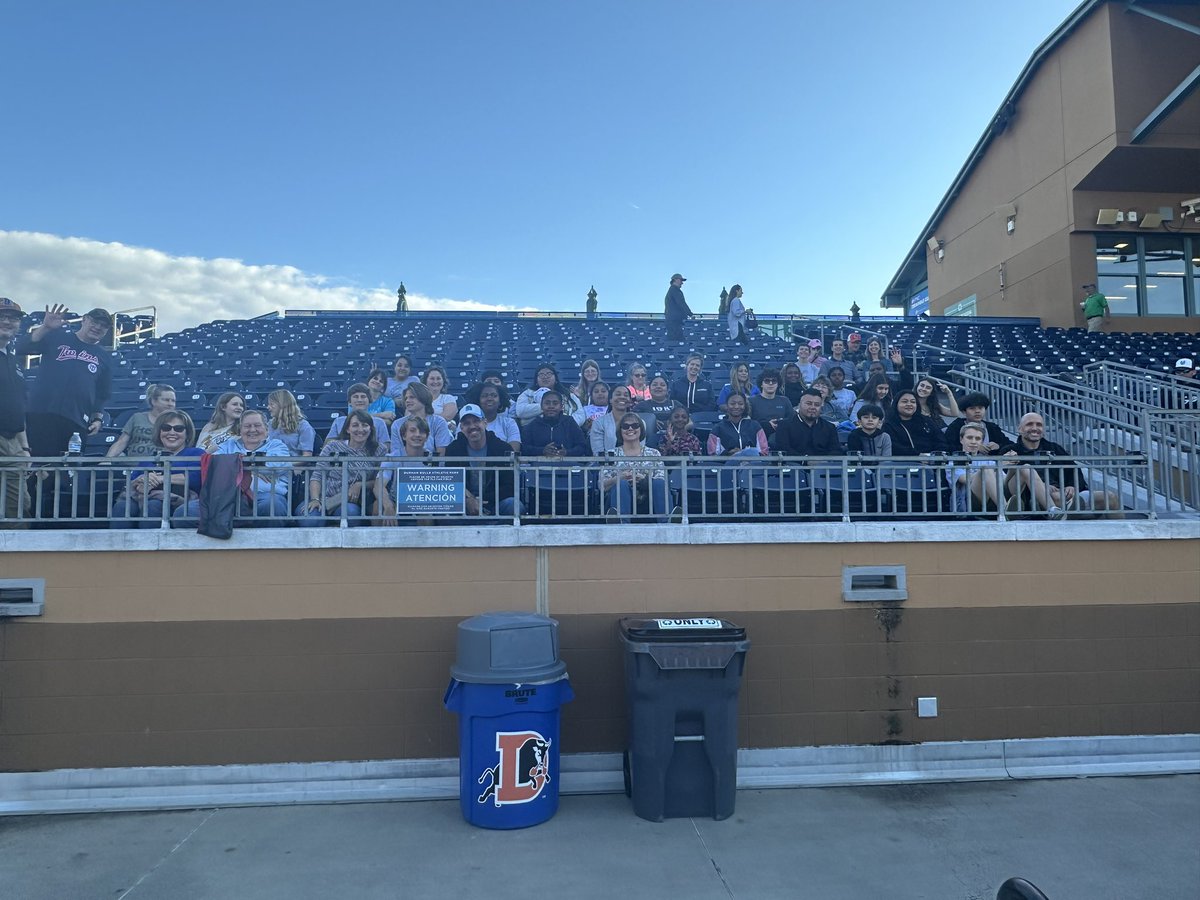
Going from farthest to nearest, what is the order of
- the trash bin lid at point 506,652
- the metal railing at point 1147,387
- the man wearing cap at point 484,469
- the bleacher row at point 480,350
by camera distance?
the bleacher row at point 480,350, the metal railing at point 1147,387, the man wearing cap at point 484,469, the trash bin lid at point 506,652

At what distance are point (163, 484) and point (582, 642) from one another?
121 inches

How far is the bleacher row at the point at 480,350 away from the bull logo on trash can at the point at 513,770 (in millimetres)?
5262

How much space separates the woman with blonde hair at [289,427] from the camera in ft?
21.8

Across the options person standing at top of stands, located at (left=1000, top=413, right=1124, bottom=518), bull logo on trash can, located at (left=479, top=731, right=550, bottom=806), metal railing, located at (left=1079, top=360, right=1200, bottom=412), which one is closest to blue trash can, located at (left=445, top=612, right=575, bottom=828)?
bull logo on trash can, located at (left=479, top=731, right=550, bottom=806)

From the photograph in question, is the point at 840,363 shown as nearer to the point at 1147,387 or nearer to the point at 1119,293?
the point at 1147,387

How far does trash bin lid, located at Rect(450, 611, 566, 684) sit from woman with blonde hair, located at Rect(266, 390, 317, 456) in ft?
8.79

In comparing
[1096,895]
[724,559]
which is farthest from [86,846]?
[1096,895]

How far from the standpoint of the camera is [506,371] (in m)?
13.0

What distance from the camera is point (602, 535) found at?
5523 millimetres

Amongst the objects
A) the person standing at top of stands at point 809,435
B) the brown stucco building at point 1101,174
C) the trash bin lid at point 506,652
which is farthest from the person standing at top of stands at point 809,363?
the brown stucco building at point 1101,174

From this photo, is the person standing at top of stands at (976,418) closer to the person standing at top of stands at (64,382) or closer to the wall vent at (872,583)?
the wall vent at (872,583)

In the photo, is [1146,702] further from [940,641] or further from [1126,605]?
[940,641]

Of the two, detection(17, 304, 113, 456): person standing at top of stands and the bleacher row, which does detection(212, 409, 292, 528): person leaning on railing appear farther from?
the bleacher row

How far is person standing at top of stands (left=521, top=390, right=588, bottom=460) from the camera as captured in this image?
6.64m
